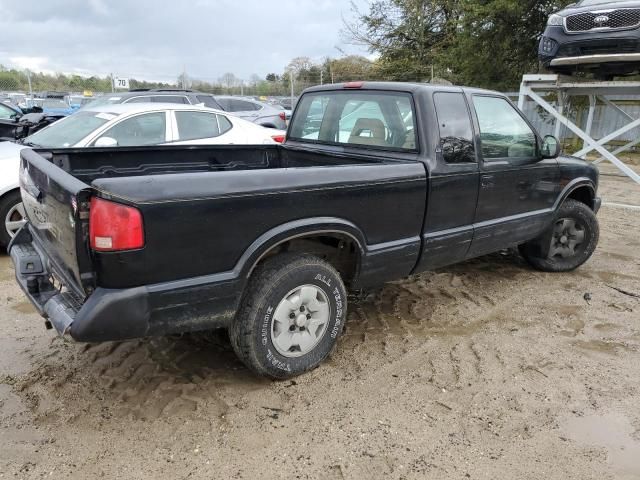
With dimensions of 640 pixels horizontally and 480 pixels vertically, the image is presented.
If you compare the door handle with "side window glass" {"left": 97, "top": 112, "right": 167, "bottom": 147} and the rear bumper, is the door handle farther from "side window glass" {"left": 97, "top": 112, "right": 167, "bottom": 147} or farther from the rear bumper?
"side window glass" {"left": 97, "top": 112, "right": 167, "bottom": 147}

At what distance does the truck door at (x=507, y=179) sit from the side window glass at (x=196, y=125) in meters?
3.92

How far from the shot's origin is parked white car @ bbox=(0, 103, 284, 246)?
5223mm

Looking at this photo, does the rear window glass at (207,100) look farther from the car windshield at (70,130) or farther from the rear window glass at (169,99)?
the car windshield at (70,130)

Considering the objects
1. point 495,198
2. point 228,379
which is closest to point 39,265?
point 228,379

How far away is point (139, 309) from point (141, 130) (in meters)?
4.21

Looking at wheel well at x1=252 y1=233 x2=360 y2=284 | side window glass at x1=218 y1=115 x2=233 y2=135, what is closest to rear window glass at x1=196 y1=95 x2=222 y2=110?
side window glass at x1=218 y1=115 x2=233 y2=135

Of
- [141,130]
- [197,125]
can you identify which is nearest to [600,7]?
[197,125]

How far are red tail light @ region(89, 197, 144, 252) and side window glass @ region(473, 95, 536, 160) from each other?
275 centimetres

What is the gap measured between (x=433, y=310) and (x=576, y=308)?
128 cm

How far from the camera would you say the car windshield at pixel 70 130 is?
5742 mm

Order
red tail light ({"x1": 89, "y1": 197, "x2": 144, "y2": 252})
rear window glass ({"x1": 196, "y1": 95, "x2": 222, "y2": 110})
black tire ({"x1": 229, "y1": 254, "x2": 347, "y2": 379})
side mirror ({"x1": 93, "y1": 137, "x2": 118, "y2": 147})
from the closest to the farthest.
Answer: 1. red tail light ({"x1": 89, "y1": 197, "x2": 144, "y2": 252})
2. black tire ({"x1": 229, "y1": 254, "x2": 347, "y2": 379})
3. side mirror ({"x1": 93, "y1": 137, "x2": 118, "y2": 147})
4. rear window glass ({"x1": 196, "y1": 95, "x2": 222, "y2": 110})

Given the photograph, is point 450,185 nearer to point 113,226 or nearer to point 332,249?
point 332,249

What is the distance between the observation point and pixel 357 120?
408cm

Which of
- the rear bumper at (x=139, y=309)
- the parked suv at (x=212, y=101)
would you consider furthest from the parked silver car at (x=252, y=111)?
the rear bumper at (x=139, y=309)
